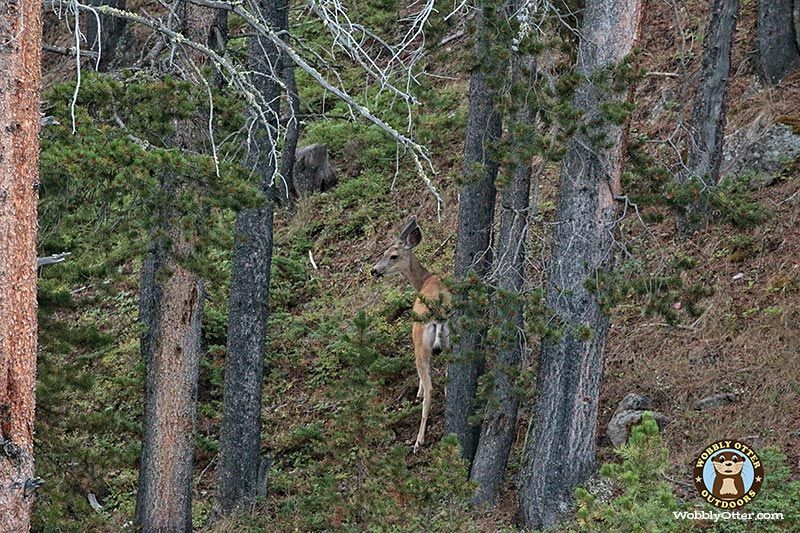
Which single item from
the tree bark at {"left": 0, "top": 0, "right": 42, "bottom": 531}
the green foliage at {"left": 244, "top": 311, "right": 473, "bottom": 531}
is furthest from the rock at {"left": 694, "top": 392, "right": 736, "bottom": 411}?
the tree bark at {"left": 0, "top": 0, "right": 42, "bottom": 531}

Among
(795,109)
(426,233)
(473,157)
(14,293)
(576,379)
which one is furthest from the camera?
(426,233)

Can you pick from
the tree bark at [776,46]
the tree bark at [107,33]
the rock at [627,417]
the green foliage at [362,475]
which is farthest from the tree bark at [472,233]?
the tree bark at [107,33]

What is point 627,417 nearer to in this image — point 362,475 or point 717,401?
point 717,401

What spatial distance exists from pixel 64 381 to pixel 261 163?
3.12 m

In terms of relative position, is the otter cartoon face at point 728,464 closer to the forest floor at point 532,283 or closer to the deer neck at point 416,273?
the forest floor at point 532,283

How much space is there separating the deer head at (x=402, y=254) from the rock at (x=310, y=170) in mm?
5354

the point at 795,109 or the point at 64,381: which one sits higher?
the point at 795,109

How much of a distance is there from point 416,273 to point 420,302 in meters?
3.11

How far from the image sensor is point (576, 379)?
9.70 metres

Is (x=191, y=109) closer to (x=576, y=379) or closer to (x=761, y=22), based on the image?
(x=576, y=379)

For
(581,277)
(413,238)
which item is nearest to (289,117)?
(413,238)

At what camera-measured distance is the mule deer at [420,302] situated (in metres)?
13.1

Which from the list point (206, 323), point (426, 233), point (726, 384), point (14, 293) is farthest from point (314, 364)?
point (14, 293)

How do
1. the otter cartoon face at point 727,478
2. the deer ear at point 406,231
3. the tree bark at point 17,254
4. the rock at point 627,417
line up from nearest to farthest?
the tree bark at point 17,254
the otter cartoon face at point 727,478
the rock at point 627,417
the deer ear at point 406,231
